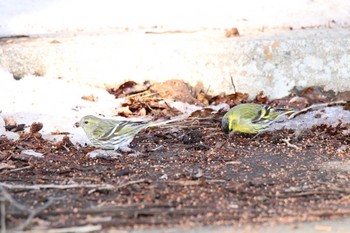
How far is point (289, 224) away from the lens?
5.23 m

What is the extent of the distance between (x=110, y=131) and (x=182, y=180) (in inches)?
68.0

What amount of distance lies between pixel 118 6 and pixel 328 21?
2333 mm

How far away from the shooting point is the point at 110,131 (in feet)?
25.4

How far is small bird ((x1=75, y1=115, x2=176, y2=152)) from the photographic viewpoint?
756cm

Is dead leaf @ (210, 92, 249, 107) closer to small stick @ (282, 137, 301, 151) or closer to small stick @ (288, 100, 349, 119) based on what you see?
small stick @ (288, 100, 349, 119)

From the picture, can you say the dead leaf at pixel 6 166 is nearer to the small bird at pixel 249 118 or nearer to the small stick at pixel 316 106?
the small bird at pixel 249 118

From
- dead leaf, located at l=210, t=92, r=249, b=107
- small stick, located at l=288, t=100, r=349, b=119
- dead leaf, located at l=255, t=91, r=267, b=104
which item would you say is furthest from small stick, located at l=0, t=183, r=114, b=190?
dead leaf, located at l=255, t=91, r=267, b=104

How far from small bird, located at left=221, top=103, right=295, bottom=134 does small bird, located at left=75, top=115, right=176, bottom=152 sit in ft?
2.19

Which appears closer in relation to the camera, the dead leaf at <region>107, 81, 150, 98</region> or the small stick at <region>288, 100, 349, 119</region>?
the small stick at <region>288, 100, 349, 119</region>

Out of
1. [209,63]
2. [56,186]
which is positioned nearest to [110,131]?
[209,63]

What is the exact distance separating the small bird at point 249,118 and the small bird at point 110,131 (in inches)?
26.3

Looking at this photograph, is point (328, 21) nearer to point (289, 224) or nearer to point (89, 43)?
point (89, 43)

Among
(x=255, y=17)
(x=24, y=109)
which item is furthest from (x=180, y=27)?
(x=24, y=109)

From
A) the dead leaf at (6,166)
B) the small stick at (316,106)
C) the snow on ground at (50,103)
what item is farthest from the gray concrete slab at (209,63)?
the dead leaf at (6,166)
